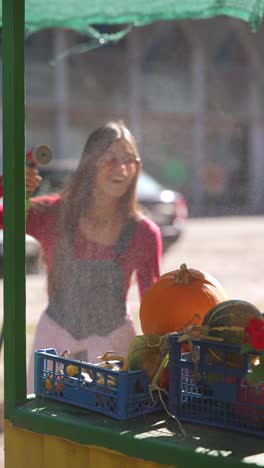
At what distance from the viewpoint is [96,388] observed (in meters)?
2.10

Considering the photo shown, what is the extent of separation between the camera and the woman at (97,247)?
3.41 m

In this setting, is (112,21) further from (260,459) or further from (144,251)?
(260,459)

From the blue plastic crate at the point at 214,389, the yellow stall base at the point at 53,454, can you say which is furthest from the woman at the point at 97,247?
the blue plastic crate at the point at 214,389

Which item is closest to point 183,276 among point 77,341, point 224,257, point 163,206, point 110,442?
point 110,442

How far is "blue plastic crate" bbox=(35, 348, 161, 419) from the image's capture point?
203cm

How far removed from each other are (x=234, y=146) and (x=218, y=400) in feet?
99.9

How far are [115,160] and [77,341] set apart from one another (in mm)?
718

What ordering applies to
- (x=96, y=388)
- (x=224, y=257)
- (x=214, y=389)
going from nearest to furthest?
(x=214, y=389) → (x=96, y=388) → (x=224, y=257)

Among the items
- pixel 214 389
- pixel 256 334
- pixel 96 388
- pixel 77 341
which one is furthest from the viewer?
pixel 77 341

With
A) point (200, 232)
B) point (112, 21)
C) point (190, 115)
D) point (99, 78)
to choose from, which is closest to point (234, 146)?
point (190, 115)

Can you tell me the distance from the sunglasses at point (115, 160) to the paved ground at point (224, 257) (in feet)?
1.75

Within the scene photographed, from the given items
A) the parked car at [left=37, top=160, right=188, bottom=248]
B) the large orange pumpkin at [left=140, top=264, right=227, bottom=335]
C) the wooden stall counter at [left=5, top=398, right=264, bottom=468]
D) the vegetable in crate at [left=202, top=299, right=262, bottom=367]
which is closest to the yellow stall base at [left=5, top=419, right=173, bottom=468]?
the wooden stall counter at [left=5, top=398, right=264, bottom=468]

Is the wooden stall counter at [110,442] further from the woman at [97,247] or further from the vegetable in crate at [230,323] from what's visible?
the woman at [97,247]

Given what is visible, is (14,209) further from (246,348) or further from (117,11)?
(117,11)
